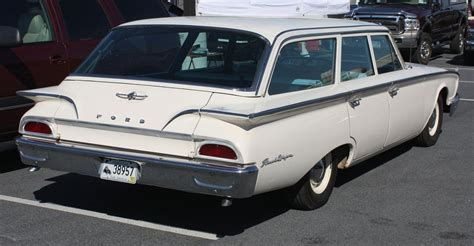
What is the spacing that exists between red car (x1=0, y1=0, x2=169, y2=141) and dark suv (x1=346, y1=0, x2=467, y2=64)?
9.42m

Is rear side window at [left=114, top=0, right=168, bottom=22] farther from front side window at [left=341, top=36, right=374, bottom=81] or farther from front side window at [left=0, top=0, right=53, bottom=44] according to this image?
front side window at [left=341, top=36, right=374, bottom=81]

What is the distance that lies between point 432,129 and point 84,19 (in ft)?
13.5

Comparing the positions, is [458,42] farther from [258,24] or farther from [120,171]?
[120,171]

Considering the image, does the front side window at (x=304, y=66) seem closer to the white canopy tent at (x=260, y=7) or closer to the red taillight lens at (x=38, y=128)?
the red taillight lens at (x=38, y=128)

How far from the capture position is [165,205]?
226 inches

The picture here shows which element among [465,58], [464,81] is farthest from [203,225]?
[465,58]

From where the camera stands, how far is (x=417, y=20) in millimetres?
16562

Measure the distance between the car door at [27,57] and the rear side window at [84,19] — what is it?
217 millimetres

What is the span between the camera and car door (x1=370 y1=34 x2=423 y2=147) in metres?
6.45

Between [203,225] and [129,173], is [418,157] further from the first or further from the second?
[129,173]

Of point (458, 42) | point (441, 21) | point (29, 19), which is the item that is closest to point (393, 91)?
point (29, 19)

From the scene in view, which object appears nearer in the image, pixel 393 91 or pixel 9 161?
pixel 393 91

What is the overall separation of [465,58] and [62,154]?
14.9m

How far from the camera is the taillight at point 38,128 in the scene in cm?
521
